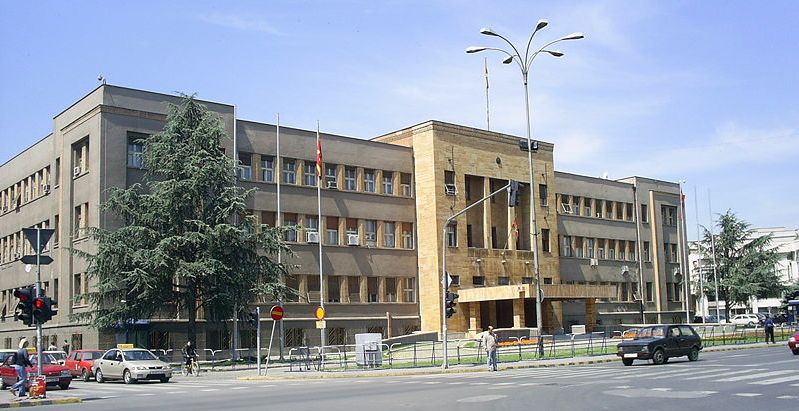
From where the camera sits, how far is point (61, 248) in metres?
51.3

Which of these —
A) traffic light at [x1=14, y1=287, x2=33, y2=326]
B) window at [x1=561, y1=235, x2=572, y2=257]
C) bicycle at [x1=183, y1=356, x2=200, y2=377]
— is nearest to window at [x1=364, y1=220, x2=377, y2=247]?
window at [x1=561, y1=235, x2=572, y2=257]

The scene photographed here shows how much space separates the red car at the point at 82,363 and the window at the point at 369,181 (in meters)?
24.8

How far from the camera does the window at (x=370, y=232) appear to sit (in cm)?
5888

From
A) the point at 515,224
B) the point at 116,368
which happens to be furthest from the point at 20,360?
the point at 515,224

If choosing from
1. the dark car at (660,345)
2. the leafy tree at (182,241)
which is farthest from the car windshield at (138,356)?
the dark car at (660,345)

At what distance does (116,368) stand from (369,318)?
940 inches

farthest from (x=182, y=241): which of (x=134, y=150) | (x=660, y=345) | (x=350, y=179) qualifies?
(x=660, y=345)

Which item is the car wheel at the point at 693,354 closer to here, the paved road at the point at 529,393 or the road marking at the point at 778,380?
the paved road at the point at 529,393

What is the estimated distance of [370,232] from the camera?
59.2 meters

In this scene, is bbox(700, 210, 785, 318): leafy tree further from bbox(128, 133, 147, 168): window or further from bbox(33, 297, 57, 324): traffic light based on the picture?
bbox(33, 297, 57, 324): traffic light

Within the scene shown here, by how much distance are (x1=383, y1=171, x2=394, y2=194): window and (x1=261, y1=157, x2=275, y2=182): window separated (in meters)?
8.98

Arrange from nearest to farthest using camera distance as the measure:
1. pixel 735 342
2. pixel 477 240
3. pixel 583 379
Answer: pixel 583 379, pixel 735 342, pixel 477 240

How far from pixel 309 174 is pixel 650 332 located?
2892 cm

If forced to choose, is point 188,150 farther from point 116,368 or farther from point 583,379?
point 583,379
